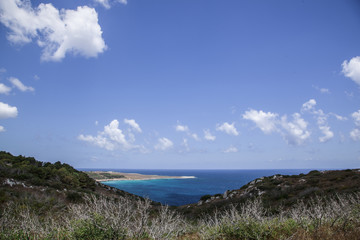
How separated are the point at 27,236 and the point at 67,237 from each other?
912mm

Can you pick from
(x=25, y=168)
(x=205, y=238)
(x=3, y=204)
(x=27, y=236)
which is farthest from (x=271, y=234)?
(x=25, y=168)

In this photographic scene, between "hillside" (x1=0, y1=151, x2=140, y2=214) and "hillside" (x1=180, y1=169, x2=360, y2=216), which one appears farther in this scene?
"hillside" (x1=180, y1=169, x2=360, y2=216)

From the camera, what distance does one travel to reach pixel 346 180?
22.6 metres

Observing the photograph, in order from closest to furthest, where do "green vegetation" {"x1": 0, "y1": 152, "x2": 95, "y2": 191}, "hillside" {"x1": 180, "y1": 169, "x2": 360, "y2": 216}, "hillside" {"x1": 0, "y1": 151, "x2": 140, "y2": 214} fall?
"hillside" {"x1": 0, "y1": 151, "x2": 140, "y2": 214} < "green vegetation" {"x1": 0, "y1": 152, "x2": 95, "y2": 191} < "hillside" {"x1": 180, "y1": 169, "x2": 360, "y2": 216}

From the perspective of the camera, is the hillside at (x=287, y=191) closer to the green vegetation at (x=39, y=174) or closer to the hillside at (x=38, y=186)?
the hillside at (x=38, y=186)

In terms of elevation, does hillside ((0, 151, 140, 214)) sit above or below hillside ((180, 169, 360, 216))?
above

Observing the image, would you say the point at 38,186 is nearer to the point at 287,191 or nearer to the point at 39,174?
the point at 39,174

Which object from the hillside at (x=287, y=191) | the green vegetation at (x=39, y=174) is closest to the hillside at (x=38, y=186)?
the green vegetation at (x=39, y=174)

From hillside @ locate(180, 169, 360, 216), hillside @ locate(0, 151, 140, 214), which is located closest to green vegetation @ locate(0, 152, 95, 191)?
hillside @ locate(0, 151, 140, 214)

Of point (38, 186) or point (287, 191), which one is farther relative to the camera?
point (287, 191)

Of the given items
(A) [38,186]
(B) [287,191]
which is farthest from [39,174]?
(B) [287,191]

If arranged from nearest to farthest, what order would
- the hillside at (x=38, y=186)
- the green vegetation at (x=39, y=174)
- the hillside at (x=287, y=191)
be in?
the hillside at (x=38, y=186) → the green vegetation at (x=39, y=174) → the hillside at (x=287, y=191)

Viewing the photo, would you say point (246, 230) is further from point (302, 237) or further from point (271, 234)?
point (302, 237)

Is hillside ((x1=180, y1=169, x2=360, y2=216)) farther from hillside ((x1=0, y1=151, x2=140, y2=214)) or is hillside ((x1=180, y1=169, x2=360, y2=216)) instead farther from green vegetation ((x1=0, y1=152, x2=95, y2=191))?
green vegetation ((x1=0, y1=152, x2=95, y2=191))
